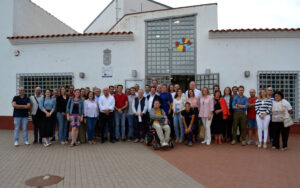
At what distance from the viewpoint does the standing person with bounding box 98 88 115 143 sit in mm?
7656

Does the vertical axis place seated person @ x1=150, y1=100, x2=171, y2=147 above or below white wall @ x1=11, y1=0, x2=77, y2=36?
below

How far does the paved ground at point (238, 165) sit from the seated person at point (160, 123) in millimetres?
440

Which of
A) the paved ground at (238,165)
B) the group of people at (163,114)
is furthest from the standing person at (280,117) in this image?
the paved ground at (238,165)

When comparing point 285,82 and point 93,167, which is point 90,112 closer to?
point 93,167

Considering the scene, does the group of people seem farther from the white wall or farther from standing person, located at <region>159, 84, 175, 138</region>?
the white wall

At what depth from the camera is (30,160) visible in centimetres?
568

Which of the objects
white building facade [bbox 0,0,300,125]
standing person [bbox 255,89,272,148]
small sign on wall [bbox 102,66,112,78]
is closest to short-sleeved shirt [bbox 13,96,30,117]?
white building facade [bbox 0,0,300,125]

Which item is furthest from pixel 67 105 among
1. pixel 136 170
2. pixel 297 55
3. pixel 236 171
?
pixel 297 55

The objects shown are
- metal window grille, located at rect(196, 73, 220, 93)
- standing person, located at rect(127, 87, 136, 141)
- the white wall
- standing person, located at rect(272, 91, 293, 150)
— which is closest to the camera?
standing person, located at rect(272, 91, 293, 150)

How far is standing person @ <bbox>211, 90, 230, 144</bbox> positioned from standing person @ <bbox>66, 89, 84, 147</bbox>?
4582 mm

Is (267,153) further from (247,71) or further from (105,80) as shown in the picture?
(105,80)

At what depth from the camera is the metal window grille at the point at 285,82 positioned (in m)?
9.59

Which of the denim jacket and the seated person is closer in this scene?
the seated person

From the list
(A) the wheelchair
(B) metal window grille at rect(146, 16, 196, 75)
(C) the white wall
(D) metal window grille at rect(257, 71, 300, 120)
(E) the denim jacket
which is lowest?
(A) the wheelchair
